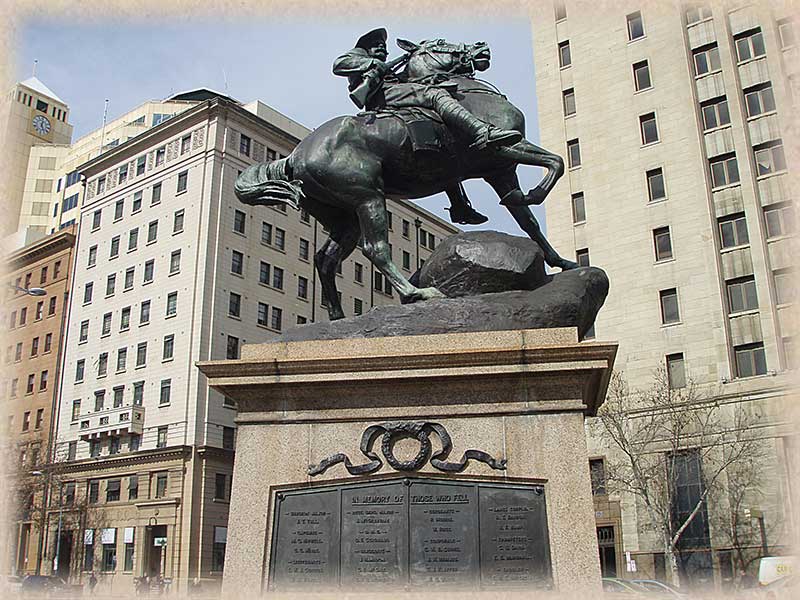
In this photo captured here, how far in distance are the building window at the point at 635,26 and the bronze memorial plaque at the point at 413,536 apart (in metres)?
48.1

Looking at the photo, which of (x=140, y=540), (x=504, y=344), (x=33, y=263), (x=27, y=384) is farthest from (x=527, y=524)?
(x=33, y=263)

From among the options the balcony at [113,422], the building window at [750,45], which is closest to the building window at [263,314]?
the balcony at [113,422]

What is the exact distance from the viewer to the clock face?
347ft

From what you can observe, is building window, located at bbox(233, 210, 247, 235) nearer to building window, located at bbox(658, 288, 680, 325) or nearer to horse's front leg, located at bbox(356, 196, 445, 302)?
building window, located at bbox(658, 288, 680, 325)

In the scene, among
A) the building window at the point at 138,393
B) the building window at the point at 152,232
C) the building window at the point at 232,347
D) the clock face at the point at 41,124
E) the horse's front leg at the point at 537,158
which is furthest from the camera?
the clock face at the point at 41,124

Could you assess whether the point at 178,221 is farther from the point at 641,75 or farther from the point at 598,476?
the point at 598,476

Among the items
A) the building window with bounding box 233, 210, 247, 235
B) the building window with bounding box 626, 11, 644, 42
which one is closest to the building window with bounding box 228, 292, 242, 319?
the building window with bounding box 233, 210, 247, 235

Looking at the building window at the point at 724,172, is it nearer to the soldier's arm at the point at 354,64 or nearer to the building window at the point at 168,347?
the building window at the point at 168,347

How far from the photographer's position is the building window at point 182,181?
6097 cm

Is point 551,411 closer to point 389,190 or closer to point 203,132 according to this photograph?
point 389,190

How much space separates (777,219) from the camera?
141ft

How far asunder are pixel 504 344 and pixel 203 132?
5707cm

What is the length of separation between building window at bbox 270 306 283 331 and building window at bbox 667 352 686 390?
29735 mm

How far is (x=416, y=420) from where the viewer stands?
7.42 meters
